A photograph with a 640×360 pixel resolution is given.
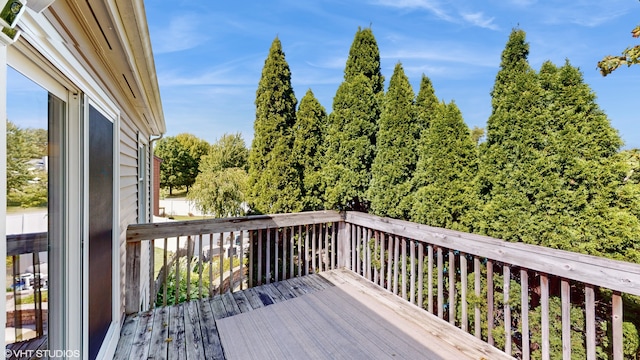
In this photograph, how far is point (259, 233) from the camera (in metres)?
3.55

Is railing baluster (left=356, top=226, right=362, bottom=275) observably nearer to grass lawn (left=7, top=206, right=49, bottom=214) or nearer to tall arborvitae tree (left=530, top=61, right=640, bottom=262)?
tall arborvitae tree (left=530, top=61, right=640, bottom=262)

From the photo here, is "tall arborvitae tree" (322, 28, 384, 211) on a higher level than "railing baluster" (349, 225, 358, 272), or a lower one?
higher

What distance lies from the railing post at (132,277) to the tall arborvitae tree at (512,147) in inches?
134

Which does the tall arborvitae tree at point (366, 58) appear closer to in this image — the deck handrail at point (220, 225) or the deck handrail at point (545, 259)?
the deck handrail at point (220, 225)

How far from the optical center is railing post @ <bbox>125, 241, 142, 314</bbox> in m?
2.80

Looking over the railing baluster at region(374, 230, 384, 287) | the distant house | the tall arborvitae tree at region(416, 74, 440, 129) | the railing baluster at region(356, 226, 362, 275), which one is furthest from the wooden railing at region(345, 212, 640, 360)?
the distant house

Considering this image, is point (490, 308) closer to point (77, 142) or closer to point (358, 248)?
point (358, 248)

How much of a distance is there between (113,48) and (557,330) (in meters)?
3.87

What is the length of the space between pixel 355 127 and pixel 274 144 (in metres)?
1.54

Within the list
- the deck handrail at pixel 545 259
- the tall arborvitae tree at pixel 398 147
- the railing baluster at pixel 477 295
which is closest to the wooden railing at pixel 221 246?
the tall arborvitae tree at pixel 398 147

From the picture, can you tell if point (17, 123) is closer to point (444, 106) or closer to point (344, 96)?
point (444, 106)

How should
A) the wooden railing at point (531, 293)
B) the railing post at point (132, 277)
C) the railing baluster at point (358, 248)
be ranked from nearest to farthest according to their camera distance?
the wooden railing at point (531, 293) → the railing post at point (132, 277) → the railing baluster at point (358, 248)

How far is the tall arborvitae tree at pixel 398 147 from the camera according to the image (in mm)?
3396

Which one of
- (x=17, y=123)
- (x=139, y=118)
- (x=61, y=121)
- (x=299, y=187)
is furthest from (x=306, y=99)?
(x=17, y=123)
